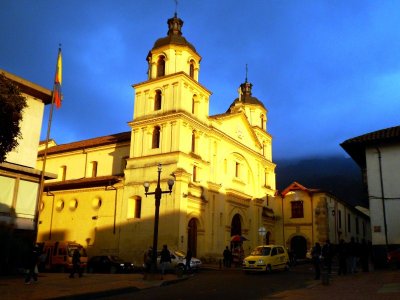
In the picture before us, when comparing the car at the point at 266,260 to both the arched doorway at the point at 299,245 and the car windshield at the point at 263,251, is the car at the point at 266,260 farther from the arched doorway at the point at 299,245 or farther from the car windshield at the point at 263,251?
the arched doorway at the point at 299,245

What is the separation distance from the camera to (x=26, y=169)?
24.1 m

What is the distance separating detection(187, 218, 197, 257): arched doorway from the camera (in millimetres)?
34125

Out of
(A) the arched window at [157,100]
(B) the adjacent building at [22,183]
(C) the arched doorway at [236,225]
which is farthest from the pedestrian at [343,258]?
(A) the arched window at [157,100]

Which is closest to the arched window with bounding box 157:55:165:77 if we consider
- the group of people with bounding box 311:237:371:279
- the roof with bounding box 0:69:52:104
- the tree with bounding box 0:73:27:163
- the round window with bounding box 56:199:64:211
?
the roof with bounding box 0:69:52:104

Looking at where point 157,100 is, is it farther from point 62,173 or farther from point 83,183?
point 62,173

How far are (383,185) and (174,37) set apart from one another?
21263 millimetres

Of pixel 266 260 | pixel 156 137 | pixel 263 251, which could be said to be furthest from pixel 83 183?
pixel 266 260

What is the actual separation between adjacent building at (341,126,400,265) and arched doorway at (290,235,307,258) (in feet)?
72.1

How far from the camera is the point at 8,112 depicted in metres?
13.2

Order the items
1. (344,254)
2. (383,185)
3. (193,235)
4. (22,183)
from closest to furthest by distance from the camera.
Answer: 1. (344,254)
2. (22,183)
3. (383,185)
4. (193,235)

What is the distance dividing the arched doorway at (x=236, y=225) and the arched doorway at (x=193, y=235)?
6.06 meters

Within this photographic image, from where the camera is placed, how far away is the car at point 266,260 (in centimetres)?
2458

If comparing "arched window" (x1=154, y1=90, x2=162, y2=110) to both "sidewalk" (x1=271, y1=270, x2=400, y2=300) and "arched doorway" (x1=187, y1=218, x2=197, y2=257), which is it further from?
"sidewalk" (x1=271, y1=270, x2=400, y2=300)

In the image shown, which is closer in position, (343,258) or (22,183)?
(343,258)
